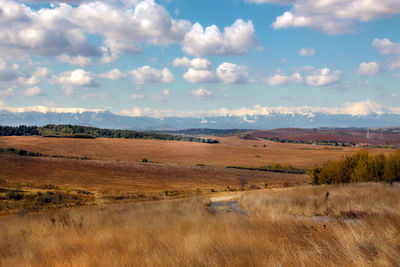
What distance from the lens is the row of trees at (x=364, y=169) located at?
1150 inches

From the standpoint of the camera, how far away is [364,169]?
3027cm

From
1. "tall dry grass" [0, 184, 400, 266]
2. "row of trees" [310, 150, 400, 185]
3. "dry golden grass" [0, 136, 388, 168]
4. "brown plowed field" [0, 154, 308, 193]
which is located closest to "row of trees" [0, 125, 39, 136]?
"dry golden grass" [0, 136, 388, 168]

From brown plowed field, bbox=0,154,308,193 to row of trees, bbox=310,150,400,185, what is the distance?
20.1 meters

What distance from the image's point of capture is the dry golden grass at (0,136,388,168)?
92750 millimetres

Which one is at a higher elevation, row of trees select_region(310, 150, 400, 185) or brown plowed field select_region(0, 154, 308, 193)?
row of trees select_region(310, 150, 400, 185)

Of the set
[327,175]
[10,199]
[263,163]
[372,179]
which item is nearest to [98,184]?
→ [10,199]

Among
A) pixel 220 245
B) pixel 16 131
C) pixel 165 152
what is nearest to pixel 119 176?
pixel 165 152

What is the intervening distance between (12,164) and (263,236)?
200ft

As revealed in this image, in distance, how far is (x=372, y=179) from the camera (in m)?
29.9

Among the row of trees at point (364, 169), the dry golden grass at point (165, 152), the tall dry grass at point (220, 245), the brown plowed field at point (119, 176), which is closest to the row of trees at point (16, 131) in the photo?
the dry golden grass at point (165, 152)

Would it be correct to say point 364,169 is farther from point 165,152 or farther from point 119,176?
point 165,152

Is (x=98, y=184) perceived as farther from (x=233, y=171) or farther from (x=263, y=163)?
(x=263, y=163)

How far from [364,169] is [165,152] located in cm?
8299

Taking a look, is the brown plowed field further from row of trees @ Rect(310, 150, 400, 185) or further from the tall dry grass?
the tall dry grass
